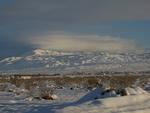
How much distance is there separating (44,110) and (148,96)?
12.7ft

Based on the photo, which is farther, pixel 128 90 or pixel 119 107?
pixel 128 90

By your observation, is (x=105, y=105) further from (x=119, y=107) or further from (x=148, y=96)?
(x=148, y=96)

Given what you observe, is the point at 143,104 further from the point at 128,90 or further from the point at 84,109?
the point at 128,90

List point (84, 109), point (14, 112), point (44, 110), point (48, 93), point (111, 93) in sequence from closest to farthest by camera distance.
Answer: point (84, 109) < point (44, 110) < point (14, 112) < point (111, 93) < point (48, 93)

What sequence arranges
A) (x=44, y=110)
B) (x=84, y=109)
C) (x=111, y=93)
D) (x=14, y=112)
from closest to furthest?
(x=84, y=109)
(x=44, y=110)
(x=14, y=112)
(x=111, y=93)

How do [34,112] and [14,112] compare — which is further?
[14,112]

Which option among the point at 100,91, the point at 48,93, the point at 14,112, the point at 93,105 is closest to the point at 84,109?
the point at 93,105

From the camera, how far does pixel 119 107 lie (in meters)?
18.4

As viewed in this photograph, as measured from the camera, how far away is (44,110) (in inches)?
778

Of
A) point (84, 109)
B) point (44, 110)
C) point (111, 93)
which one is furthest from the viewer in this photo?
point (111, 93)

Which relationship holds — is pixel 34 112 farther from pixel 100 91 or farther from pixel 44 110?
pixel 100 91

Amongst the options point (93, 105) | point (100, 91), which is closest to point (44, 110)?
point (93, 105)

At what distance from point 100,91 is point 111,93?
9.05ft

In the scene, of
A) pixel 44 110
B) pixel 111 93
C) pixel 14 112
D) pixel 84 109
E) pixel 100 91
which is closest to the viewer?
pixel 84 109
